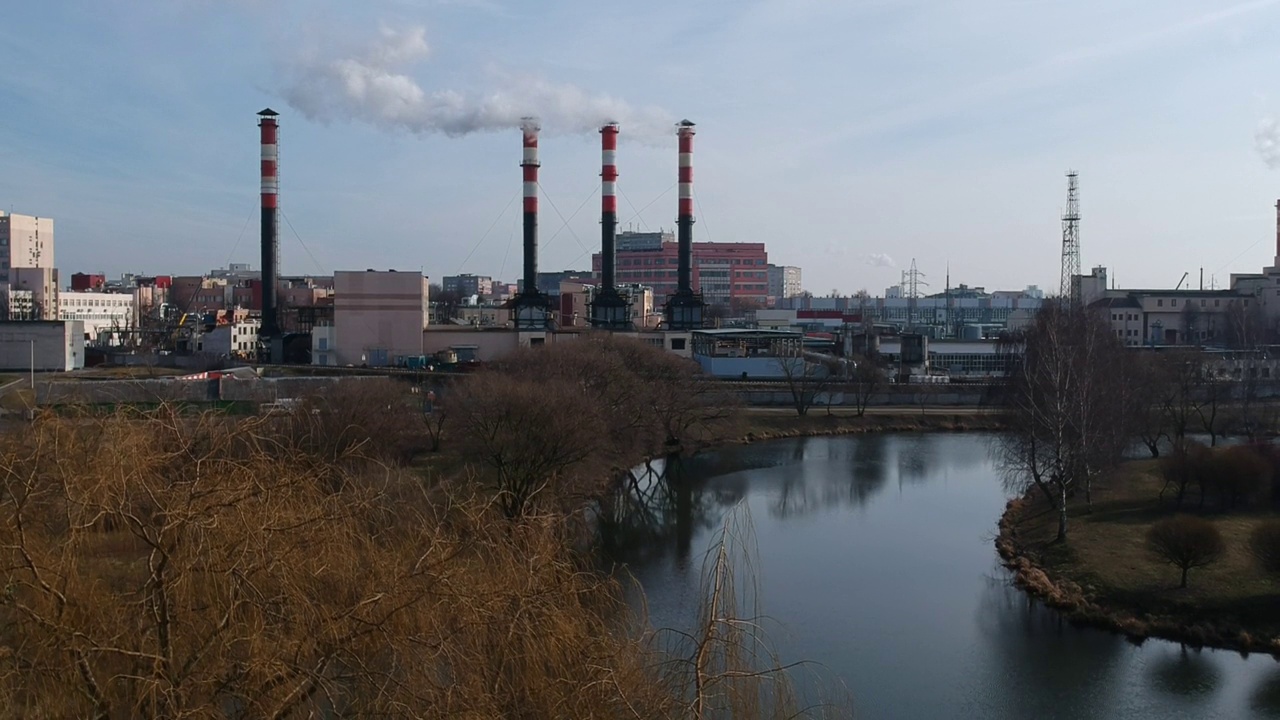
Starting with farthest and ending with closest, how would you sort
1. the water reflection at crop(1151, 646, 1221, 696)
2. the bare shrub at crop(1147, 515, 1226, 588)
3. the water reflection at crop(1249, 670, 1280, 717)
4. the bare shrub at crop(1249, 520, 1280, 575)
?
1. the bare shrub at crop(1147, 515, 1226, 588)
2. the bare shrub at crop(1249, 520, 1280, 575)
3. the water reflection at crop(1151, 646, 1221, 696)
4. the water reflection at crop(1249, 670, 1280, 717)

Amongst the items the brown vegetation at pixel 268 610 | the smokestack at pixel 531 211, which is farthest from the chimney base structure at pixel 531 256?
the brown vegetation at pixel 268 610

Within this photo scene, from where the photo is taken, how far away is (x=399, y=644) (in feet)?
8.54

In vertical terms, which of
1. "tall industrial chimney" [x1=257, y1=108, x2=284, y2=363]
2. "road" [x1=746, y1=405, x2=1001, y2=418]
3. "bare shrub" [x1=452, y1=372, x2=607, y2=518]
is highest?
"tall industrial chimney" [x1=257, y1=108, x2=284, y2=363]

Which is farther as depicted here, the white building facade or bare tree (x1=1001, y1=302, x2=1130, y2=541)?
the white building facade

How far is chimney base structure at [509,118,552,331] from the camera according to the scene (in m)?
20.8

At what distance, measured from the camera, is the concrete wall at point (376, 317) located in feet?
62.6

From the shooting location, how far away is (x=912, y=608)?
6762 millimetres

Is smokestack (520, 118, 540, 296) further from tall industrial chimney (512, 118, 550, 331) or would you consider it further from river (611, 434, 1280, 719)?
river (611, 434, 1280, 719)

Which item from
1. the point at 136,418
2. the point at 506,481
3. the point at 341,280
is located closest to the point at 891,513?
the point at 506,481

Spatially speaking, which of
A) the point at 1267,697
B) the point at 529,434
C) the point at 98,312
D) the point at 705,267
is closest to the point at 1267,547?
the point at 1267,697

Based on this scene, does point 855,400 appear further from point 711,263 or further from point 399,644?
point 711,263

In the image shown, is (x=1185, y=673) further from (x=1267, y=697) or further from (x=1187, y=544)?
(x=1187, y=544)

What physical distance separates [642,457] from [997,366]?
1234 centimetres

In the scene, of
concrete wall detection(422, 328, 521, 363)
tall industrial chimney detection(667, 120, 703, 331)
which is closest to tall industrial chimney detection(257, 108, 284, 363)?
concrete wall detection(422, 328, 521, 363)
